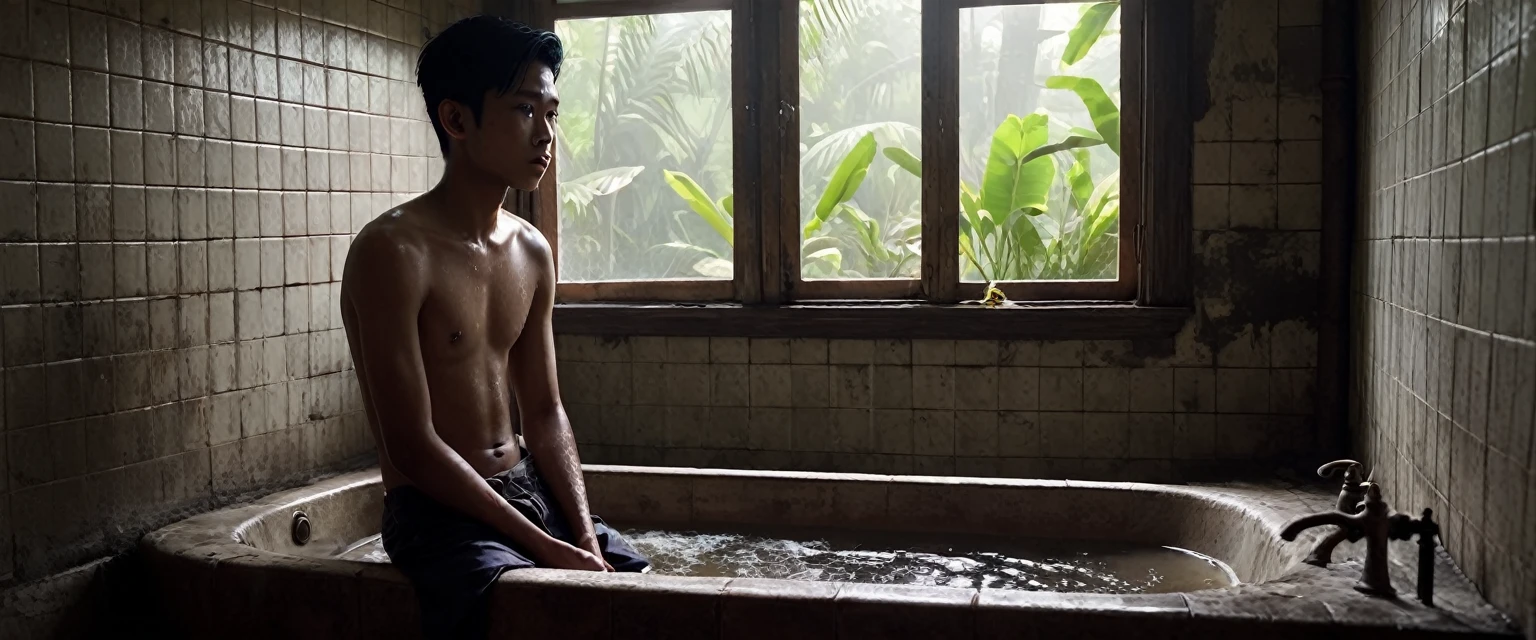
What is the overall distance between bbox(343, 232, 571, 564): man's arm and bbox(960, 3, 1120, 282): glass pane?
2.19 metres

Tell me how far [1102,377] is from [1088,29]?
1.18 metres

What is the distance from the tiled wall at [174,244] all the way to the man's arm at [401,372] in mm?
913

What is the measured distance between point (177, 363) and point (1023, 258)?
2.69 meters

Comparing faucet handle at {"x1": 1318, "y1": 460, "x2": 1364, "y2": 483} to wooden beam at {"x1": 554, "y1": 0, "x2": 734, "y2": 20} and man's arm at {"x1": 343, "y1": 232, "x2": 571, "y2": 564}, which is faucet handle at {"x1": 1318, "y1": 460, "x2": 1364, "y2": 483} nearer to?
man's arm at {"x1": 343, "y1": 232, "x2": 571, "y2": 564}

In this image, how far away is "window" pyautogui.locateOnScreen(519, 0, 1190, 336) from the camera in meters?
3.82

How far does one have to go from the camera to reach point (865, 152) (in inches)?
159

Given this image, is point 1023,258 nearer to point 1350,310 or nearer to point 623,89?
point 1350,310

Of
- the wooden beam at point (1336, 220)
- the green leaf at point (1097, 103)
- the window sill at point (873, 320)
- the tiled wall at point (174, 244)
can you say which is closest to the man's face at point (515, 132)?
the tiled wall at point (174, 244)

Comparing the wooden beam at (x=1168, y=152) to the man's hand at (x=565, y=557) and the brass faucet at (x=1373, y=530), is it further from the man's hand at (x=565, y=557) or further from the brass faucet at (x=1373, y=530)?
the man's hand at (x=565, y=557)

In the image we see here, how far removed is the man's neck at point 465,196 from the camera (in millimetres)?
2500

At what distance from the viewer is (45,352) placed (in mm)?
2650

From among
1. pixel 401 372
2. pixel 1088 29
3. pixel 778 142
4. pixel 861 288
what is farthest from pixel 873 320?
pixel 401 372

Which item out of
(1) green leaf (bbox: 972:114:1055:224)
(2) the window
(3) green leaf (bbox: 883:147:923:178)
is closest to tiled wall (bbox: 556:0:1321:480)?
(2) the window

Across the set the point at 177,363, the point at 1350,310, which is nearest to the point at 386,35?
the point at 177,363
